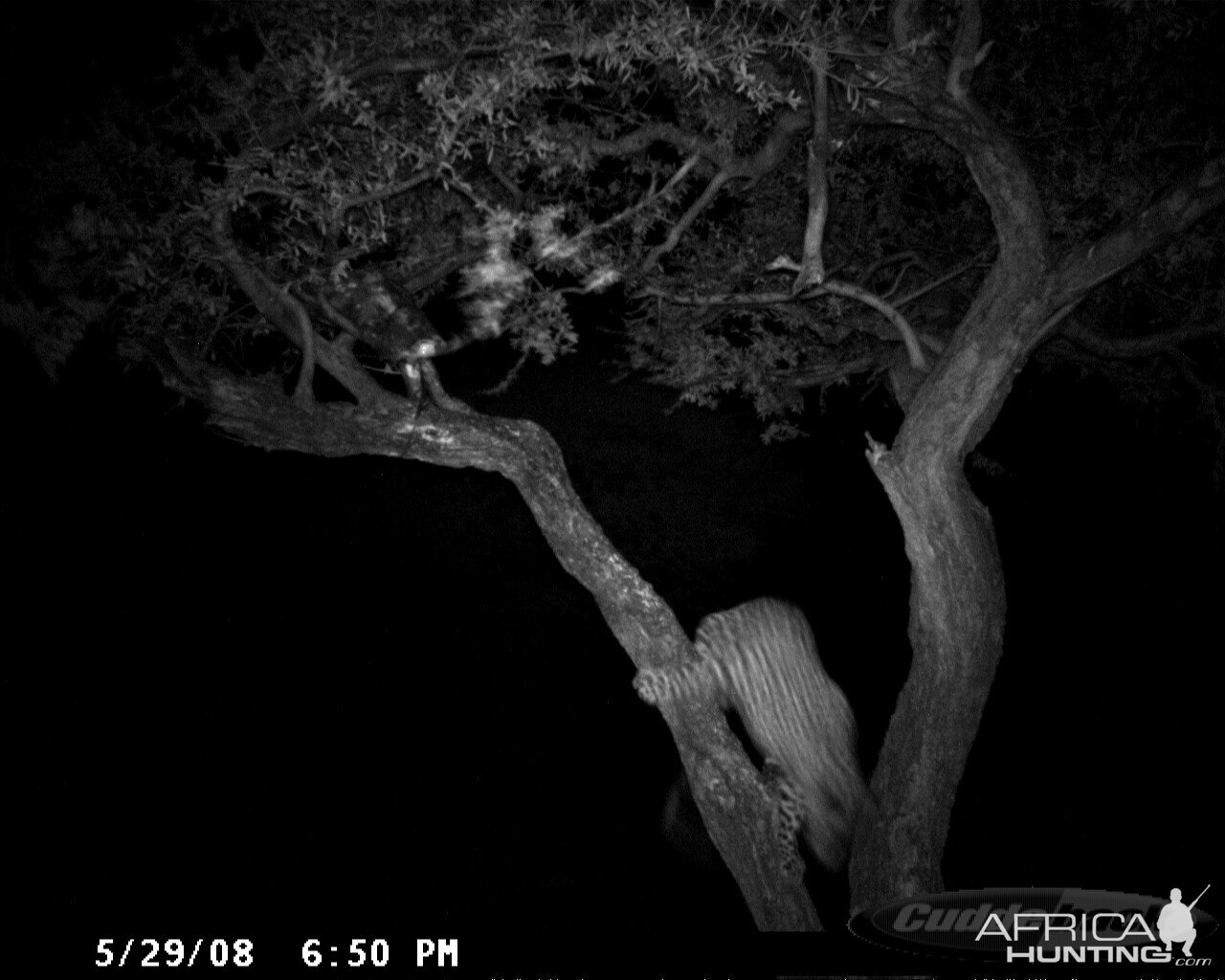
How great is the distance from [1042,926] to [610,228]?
5637 mm

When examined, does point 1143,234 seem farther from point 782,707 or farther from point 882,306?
point 782,707

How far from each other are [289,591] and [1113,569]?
1253 centimetres

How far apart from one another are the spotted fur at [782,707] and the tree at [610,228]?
0.67 feet

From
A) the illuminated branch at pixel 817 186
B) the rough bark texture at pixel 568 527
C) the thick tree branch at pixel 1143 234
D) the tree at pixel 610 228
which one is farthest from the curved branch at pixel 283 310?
the thick tree branch at pixel 1143 234

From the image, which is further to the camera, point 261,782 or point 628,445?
point 628,445

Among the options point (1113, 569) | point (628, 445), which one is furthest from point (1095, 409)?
point (628, 445)

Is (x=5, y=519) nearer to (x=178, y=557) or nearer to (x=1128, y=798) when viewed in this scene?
(x=178, y=557)

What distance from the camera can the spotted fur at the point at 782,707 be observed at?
6301mm

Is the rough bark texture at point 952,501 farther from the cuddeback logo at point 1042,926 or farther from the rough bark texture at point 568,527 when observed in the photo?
the rough bark texture at point 568,527

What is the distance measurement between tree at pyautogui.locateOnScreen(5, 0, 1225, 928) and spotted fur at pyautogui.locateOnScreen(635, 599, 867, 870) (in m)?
0.20

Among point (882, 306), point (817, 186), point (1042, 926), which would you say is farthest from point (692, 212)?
point (1042, 926)

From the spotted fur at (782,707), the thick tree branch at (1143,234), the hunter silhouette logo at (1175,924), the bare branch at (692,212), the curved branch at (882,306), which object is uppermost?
the bare branch at (692,212)

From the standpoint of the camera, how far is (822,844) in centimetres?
704

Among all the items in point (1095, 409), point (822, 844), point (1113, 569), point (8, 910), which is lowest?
point (822, 844)
